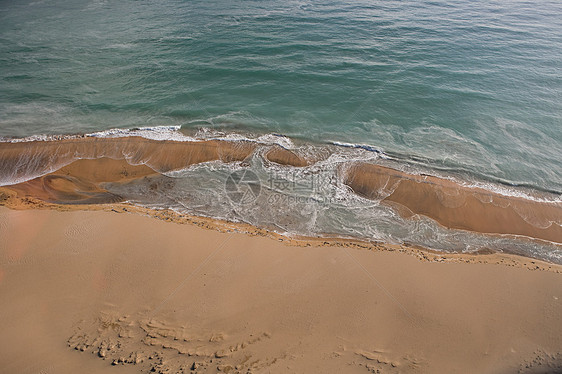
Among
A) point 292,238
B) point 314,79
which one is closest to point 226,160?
point 292,238

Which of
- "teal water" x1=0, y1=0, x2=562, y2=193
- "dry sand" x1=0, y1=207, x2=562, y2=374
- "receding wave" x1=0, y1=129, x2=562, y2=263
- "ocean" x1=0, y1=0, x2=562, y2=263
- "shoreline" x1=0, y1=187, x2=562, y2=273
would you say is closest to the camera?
"dry sand" x1=0, y1=207, x2=562, y2=374

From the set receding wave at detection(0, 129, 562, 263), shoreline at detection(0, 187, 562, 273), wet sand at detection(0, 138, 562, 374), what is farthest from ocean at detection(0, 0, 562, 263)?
wet sand at detection(0, 138, 562, 374)

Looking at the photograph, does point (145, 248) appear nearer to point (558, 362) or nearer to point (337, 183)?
point (337, 183)

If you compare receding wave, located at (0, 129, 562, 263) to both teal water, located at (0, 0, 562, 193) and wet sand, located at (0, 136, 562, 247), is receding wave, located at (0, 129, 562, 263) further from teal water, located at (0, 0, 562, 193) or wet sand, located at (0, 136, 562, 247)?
teal water, located at (0, 0, 562, 193)

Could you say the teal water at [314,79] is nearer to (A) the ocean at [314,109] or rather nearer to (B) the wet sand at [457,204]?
(A) the ocean at [314,109]

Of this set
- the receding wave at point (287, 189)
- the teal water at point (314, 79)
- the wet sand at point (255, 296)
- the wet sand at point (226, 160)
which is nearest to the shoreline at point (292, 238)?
the wet sand at point (255, 296)

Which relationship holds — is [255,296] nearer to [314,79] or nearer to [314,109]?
[314,109]
